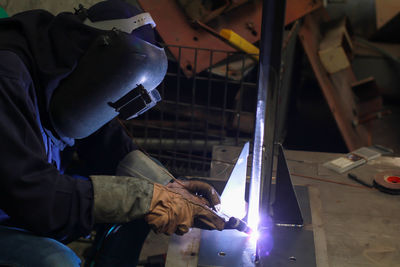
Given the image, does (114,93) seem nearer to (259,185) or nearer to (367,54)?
(259,185)

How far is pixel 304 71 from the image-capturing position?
13.9 feet

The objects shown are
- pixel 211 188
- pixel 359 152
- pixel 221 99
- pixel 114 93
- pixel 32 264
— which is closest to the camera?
pixel 32 264

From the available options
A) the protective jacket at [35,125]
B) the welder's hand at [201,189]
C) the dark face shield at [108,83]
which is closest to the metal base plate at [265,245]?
the welder's hand at [201,189]

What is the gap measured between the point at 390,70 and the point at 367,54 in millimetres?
287

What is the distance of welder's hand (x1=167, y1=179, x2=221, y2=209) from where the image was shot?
1685mm

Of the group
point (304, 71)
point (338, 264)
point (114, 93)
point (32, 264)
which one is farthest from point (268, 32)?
point (304, 71)

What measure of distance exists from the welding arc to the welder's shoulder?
1.53m

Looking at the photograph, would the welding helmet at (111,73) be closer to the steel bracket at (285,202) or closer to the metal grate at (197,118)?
the steel bracket at (285,202)

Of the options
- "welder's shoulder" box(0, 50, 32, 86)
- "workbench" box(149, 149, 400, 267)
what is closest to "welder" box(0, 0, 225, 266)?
"welder's shoulder" box(0, 50, 32, 86)

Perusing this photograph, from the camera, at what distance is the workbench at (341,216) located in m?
1.42

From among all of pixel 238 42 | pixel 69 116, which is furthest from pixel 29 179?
pixel 238 42

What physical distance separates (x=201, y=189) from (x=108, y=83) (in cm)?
61

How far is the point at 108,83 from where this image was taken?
1437 millimetres

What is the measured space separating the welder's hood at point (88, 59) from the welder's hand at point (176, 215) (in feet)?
1.08
